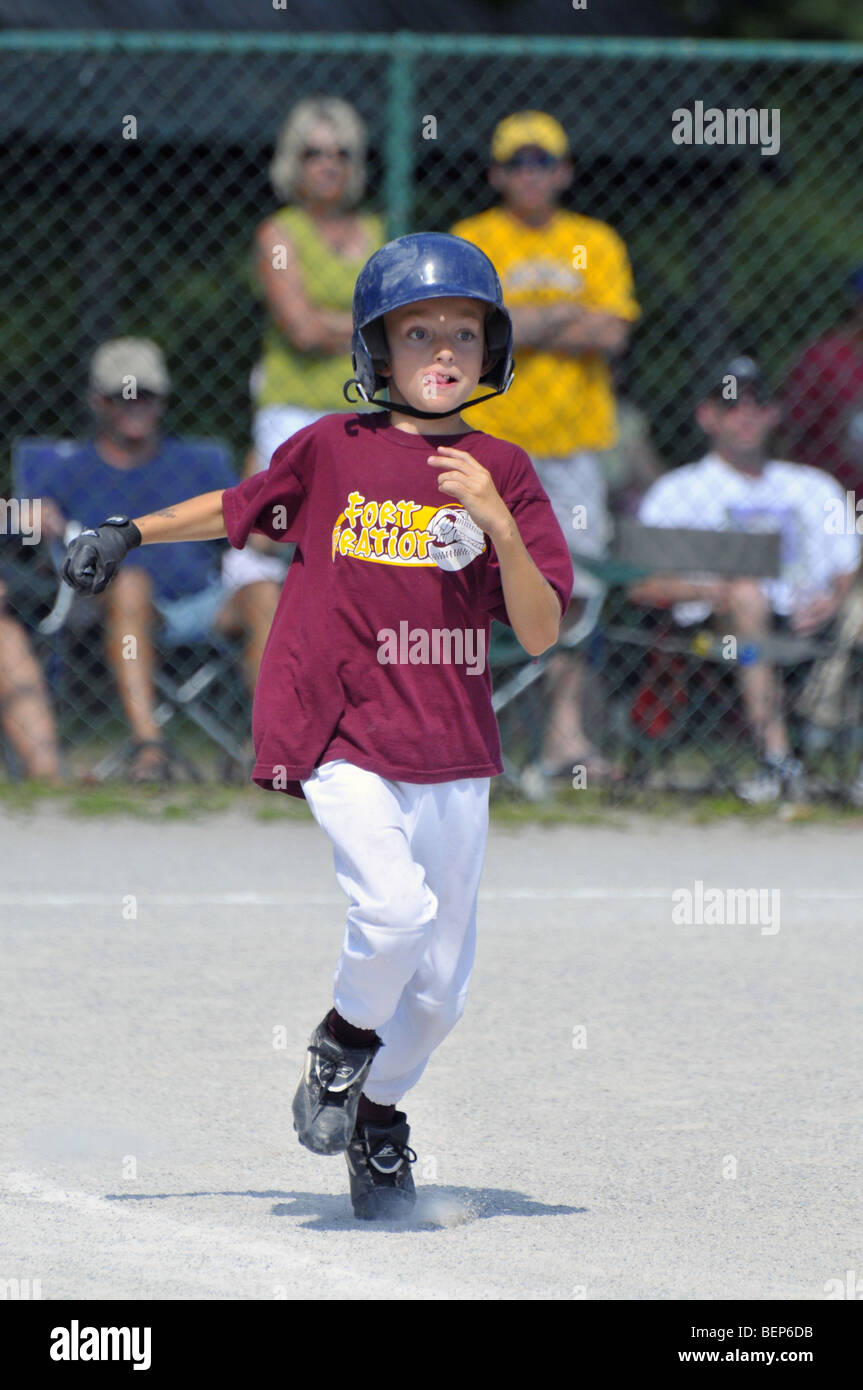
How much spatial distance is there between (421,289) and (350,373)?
486 centimetres

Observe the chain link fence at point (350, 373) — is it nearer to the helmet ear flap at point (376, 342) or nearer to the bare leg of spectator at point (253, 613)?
the bare leg of spectator at point (253, 613)

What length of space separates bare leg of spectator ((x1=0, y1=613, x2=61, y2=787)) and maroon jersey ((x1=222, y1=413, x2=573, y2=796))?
4.82 meters

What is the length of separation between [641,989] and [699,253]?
7.15 m

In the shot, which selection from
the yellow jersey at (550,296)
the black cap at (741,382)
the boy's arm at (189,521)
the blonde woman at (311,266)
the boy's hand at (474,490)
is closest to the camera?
the boy's hand at (474,490)

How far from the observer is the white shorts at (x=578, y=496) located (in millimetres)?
8906

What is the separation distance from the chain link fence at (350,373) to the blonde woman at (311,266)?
0.02 m

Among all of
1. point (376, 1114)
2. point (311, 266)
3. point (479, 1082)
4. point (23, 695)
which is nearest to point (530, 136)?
point (311, 266)

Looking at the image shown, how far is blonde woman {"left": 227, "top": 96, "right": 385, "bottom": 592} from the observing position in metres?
8.64

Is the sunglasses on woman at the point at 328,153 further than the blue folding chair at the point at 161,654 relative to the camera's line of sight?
No

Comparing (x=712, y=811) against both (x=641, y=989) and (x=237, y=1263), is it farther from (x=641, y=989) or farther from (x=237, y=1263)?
(x=237, y=1263)

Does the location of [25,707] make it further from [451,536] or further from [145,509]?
[451,536]

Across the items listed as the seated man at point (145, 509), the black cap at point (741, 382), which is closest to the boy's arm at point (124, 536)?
the seated man at point (145, 509)

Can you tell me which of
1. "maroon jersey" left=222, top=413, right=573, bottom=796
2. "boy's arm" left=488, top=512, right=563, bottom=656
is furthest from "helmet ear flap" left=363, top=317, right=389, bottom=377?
"boy's arm" left=488, top=512, right=563, bottom=656

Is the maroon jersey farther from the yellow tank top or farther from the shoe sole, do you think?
the yellow tank top
